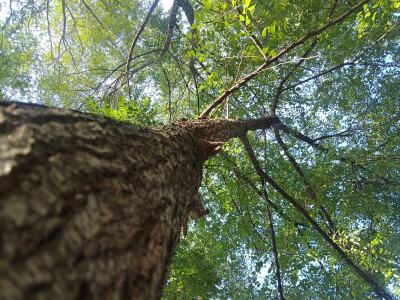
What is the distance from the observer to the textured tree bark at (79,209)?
0.55 m

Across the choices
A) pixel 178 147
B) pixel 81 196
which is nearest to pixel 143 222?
pixel 81 196

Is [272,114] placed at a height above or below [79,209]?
above

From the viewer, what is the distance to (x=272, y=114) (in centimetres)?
537

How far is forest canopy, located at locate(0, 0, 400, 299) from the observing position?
3.58 metres

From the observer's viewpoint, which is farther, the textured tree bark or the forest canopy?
the forest canopy

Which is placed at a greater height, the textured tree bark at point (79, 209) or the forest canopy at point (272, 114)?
the forest canopy at point (272, 114)

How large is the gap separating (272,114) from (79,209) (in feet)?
16.9

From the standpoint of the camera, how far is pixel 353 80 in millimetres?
6082

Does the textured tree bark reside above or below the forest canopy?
below

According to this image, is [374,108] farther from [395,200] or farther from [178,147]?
[178,147]

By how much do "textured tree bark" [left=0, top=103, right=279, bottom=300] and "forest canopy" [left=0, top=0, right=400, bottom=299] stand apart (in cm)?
215

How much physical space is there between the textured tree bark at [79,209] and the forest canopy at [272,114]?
215 cm

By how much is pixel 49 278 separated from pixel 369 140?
611 cm

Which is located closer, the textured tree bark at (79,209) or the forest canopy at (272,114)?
the textured tree bark at (79,209)
